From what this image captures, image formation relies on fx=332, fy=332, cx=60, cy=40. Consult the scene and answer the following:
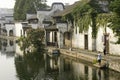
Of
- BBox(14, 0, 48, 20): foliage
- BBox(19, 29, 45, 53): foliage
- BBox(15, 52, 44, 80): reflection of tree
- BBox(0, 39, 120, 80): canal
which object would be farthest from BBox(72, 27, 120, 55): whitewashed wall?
BBox(14, 0, 48, 20): foliage

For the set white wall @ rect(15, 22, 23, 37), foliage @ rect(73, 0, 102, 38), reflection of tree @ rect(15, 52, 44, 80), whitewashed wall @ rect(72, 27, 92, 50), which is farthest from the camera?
white wall @ rect(15, 22, 23, 37)

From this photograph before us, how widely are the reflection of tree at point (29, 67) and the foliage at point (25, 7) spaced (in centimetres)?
4453

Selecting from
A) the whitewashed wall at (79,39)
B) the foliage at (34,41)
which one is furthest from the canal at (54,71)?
the foliage at (34,41)

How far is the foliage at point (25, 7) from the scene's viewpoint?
9051 centimetres

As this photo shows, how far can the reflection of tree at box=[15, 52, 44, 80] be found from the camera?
32.1 meters

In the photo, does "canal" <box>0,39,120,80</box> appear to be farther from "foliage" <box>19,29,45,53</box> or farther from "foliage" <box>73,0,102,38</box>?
"foliage" <box>19,29,45,53</box>

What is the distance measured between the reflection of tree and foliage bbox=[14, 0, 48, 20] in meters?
44.5

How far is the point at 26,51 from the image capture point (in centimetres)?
5534

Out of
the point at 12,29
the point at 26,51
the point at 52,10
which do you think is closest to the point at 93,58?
the point at 26,51

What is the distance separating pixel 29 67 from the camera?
37719mm

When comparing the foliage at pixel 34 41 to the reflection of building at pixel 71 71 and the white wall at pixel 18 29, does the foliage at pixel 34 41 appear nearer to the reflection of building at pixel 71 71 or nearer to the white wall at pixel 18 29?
the reflection of building at pixel 71 71

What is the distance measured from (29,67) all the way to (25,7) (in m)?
55.3

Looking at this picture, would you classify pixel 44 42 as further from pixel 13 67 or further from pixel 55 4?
pixel 13 67

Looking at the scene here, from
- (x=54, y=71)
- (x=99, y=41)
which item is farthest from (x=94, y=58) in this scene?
(x=99, y=41)
